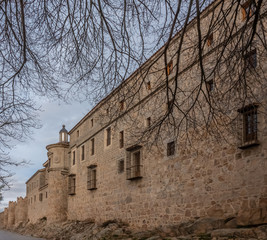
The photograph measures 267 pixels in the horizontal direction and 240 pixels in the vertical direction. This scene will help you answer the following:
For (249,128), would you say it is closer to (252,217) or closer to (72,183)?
(252,217)

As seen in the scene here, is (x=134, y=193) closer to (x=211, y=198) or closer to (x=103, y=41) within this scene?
(x=211, y=198)

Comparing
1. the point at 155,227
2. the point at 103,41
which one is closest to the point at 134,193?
the point at 155,227

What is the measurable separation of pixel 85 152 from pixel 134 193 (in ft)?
27.4

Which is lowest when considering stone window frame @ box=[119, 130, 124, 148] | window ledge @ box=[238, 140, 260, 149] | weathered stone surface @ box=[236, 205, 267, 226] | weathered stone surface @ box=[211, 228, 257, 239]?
weathered stone surface @ box=[211, 228, 257, 239]

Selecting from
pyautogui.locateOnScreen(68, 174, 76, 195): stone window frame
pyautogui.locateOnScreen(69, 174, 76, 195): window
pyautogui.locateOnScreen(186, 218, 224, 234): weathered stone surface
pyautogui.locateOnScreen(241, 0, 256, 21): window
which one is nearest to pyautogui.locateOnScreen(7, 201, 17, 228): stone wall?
pyautogui.locateOnScreen(68, 174, 76, 195): stone window frame

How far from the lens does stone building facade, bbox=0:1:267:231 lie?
10375 millimetres

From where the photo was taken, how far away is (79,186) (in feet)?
83.1

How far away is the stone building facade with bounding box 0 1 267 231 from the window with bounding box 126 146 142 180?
0.15 ft

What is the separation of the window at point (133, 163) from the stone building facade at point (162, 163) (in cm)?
5

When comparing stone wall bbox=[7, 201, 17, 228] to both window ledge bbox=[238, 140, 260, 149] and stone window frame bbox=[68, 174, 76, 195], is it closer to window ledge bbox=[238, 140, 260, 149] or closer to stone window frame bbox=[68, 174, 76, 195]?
stone window frame bbox=[68, 174, 76, 195]

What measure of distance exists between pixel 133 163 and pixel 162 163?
2.70 m

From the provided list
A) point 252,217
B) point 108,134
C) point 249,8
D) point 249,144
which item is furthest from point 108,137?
point 249,8

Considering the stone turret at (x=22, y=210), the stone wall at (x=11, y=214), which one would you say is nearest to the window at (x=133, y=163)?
the stone turret at (x=22, y=210)

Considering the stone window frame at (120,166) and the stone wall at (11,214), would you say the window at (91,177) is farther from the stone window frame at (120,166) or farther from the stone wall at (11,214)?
the stone wall at (11,214)
